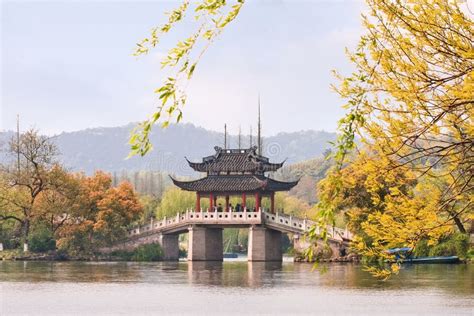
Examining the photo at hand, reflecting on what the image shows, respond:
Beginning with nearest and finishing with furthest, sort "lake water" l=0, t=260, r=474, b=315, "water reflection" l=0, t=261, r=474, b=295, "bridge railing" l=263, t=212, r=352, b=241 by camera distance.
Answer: "lake water" l=0, t=260, r=474, b=315 → "water reflection" l=0, t=261, r=474, b=295 → "bridge railing" l=263, t=212, r=352, b=241

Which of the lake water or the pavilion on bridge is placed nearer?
the lake water

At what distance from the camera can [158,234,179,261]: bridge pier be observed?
57.3 meters

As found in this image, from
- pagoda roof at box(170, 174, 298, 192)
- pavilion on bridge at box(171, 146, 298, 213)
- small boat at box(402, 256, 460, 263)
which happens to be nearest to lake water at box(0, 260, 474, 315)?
small boat at box(402, 256, 460, 263)

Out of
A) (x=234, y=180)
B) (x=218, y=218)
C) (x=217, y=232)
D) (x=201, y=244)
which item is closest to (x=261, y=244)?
(x=218, y=218)

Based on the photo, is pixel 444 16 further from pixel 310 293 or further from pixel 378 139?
pixel 310 293

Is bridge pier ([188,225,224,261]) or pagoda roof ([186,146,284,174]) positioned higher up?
pagoda roof ([186,146,284,174])

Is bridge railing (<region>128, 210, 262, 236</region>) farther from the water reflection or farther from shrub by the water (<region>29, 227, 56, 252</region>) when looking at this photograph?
the water reflection

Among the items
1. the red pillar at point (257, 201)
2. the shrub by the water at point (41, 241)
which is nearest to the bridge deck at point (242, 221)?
the red pillar at point (257, 201)

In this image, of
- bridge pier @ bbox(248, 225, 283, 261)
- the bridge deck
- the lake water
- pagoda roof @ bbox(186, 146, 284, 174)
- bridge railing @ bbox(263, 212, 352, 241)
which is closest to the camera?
the lake water

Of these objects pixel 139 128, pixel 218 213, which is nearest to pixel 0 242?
pixel 218 213

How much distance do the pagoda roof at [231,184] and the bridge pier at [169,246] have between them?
142 inches

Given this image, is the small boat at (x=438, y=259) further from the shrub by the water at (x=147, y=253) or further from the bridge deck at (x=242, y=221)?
the shrub by the water at (x=147, y=253)

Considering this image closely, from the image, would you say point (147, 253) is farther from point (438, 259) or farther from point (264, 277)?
point (264, 277)

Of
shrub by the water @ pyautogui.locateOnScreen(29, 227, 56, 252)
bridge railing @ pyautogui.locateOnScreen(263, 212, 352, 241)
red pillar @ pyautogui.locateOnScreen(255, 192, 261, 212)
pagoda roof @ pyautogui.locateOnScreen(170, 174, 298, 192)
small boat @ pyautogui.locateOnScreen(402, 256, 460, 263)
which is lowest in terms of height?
small boat @ pyautogui.locateOnScreen(402, 256, 460, 263)
